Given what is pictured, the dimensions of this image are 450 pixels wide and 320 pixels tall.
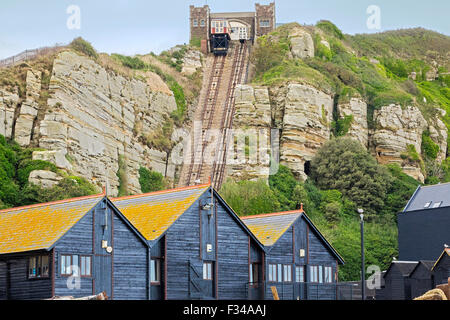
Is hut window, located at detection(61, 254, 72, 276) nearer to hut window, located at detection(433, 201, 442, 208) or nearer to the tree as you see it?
hut window, located at detection(433, 201, 442, 208)

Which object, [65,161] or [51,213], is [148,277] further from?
[65,161]

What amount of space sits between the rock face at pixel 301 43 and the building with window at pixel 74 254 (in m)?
68.7

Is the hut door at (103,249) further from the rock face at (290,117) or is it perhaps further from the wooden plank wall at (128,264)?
the rock face at (290,117)

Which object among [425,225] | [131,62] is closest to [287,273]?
[425,225]

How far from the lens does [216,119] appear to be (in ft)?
318

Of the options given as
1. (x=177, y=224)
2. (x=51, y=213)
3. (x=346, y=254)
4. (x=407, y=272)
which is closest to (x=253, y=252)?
(x=177, y=224)

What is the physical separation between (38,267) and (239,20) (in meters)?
84.5

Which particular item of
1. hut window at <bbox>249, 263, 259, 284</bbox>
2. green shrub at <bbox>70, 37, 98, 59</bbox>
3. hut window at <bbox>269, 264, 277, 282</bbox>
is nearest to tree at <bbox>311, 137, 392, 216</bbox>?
green shrub at <bbox>70, 37, 98, 59</bbox>

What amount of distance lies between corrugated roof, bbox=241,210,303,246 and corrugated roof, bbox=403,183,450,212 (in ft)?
77.2

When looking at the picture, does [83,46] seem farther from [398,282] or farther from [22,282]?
[22,282]

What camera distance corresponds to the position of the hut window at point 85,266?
131ft

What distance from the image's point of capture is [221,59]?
111 meters

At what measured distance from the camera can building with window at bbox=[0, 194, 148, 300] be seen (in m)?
39.0

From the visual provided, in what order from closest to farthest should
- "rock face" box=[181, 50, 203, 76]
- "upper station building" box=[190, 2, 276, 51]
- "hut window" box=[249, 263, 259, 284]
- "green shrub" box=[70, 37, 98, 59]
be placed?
"hut window" box=[249, 263, 259, 284]
"green shrub" box=[70, 37, 98, 59]
"rock face" box=[181, 50, 203, 76]
"upper station building" box=[190, 2, 276, 51]
